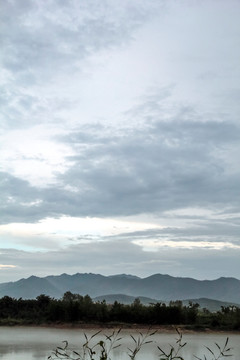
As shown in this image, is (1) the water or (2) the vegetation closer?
(2) the vegetation

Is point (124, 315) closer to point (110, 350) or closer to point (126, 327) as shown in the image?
point (126, 327)

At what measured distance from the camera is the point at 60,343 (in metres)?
17.8

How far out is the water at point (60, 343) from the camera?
15023 mm

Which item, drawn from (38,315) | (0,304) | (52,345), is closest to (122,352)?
(52,345)

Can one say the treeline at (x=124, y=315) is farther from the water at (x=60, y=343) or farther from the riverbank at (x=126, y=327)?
the water at (x=60, y=343)

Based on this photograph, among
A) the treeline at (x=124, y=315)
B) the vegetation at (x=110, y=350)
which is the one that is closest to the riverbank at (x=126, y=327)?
→ the treeline at (x=124, y=315)

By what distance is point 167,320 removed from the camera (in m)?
26.3

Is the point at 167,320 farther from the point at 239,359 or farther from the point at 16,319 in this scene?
the point at 239,359

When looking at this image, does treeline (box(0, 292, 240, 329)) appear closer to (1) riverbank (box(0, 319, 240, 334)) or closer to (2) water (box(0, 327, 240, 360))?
(1) riverbank (box(0, 319, 240, 334))

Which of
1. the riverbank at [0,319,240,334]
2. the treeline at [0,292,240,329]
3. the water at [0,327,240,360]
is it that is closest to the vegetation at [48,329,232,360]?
the water at [0,327,240,360]

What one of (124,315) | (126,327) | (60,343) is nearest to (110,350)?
(60,343)

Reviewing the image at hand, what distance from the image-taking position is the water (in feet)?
49.3

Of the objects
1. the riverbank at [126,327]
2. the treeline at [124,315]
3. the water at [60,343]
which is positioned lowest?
the water at [60,343]

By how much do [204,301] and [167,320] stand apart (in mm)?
94308
